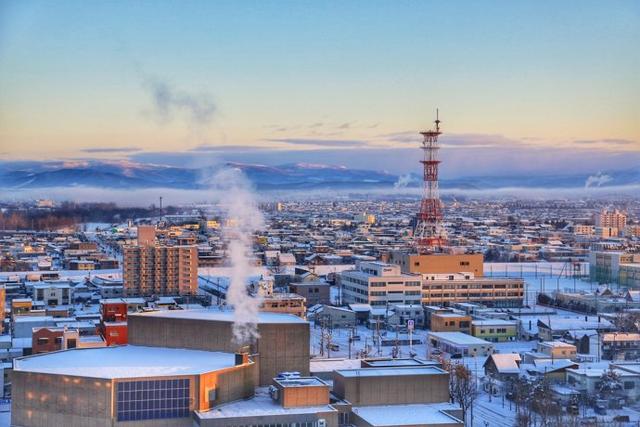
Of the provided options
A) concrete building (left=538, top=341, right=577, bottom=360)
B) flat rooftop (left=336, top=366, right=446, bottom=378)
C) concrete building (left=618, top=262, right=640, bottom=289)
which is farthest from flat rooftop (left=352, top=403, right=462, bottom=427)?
concrete building (left=618, top=262, right=640, bottom=289)

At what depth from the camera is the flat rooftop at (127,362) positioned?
239 inches

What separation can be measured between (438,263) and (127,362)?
1013 centimetres

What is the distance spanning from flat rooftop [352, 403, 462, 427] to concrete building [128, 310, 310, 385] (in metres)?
0.65

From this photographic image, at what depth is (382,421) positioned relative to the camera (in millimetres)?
6102

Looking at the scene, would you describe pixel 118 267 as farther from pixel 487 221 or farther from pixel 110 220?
pixel 487 221

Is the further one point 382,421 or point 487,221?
point 487,221

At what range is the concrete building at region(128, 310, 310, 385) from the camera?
22.2ft

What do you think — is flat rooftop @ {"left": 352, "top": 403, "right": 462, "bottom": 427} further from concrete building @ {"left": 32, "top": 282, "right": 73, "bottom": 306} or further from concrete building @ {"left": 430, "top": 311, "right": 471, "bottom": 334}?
concrete building @ {"left": 32, "top": 282, "right": 73, "bottom": 306}

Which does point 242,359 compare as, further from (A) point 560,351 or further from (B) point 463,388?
(A) point 560,351

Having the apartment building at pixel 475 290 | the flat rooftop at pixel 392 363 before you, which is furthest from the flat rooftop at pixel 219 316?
the apartment building at pixel 475 290

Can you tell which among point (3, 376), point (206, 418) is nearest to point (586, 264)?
point (3, 376)

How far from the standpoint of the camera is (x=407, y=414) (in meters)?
6.32

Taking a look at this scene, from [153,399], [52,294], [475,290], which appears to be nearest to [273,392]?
[153,399]

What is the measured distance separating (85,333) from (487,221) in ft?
107
